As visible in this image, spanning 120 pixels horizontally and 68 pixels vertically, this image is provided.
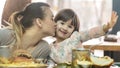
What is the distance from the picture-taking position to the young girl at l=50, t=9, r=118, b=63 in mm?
1622

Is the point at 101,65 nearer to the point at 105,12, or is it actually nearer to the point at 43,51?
the point at 43,51

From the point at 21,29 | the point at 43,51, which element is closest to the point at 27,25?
the point at 21,29

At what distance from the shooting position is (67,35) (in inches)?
68.2

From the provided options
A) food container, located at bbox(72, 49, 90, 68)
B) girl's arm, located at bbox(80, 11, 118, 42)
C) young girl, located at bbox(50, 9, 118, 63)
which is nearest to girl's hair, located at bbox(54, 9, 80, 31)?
young girl, located at bbox(50, 9, 118, 63)

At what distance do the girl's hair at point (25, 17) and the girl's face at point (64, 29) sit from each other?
158mm

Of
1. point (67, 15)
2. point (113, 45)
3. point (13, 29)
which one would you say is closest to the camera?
point (13, 29)

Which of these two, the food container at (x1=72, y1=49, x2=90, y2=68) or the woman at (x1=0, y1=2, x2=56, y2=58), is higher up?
the woman at (x1=0, y1=2, x2=56, y2=58)

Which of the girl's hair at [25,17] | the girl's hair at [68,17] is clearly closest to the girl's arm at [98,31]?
the girl's hair at [68,17]

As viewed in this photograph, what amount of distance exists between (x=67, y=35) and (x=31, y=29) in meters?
0.26

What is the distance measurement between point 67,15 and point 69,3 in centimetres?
172

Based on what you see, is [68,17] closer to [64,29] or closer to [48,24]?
[64,29]

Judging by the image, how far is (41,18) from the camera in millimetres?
1626

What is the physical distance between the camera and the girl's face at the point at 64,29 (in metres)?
1.73

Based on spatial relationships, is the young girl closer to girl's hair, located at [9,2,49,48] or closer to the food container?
girl's hair, located at [9,2,49,48]
